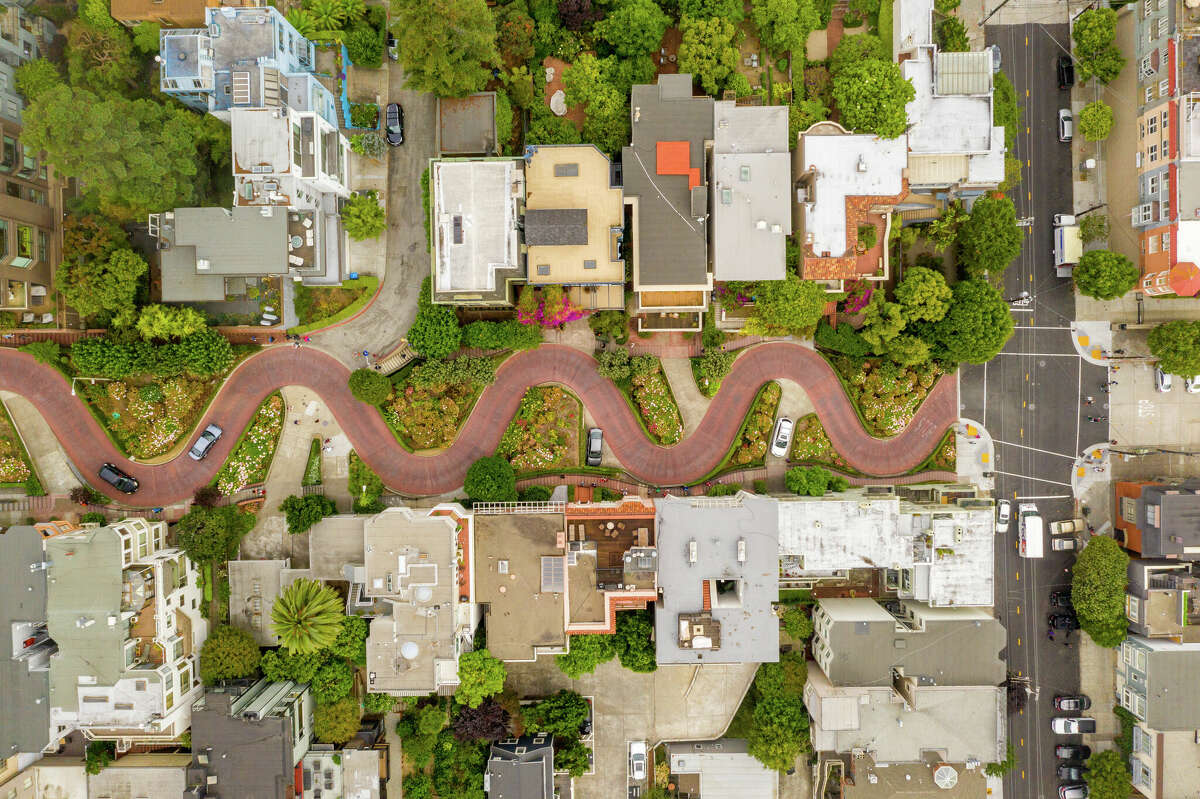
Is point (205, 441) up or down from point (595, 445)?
up

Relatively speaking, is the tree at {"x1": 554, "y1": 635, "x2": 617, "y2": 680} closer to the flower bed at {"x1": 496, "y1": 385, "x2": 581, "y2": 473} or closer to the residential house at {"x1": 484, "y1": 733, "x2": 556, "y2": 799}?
the residential house at {"x1": 484, "y1": 733, "x2": 556, "y2": 799}

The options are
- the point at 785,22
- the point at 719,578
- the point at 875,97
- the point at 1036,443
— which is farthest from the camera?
the point at 1036,443

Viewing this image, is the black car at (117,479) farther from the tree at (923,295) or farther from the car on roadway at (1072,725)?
the car on roadway at (1072,725)

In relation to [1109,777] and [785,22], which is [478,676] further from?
[785,22]

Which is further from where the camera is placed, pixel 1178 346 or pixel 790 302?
pixel 1178 346

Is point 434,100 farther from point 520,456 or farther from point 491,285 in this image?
point 520,456

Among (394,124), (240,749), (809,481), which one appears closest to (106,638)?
(240,749)

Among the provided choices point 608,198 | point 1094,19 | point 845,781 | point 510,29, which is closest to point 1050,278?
point 1094,19

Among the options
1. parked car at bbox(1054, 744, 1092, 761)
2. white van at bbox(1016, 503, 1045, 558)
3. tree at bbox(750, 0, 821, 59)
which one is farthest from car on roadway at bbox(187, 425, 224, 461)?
parked car at bbox(1054, 744, 1092, 761)
